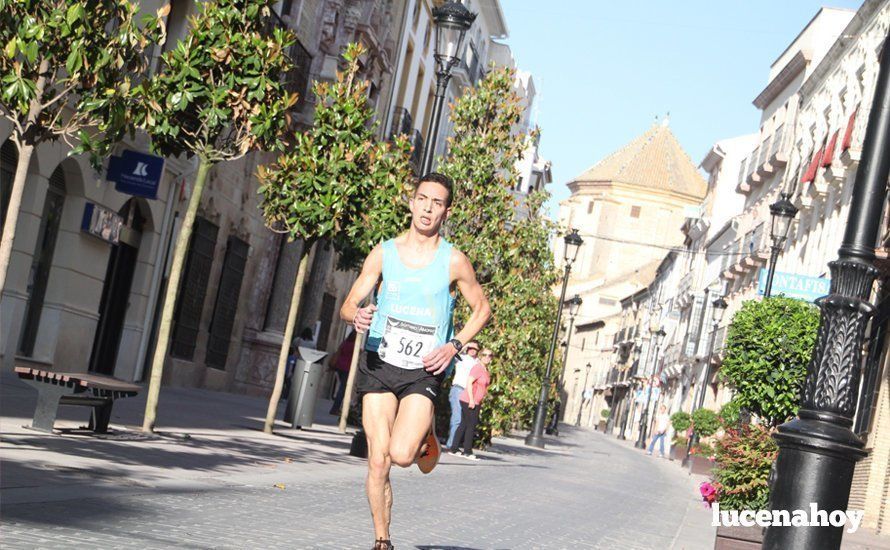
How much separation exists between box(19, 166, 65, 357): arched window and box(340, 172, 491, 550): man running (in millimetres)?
14034

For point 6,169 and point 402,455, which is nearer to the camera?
point 402,455

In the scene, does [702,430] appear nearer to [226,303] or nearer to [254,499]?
[226,303]

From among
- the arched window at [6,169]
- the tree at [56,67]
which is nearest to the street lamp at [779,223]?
the arched window at [6,169]

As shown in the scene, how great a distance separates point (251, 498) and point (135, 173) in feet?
41.6

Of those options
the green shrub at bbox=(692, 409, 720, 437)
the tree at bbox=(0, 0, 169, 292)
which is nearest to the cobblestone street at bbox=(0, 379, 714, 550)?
the tree at bbox=(0, 0, 169, 292)

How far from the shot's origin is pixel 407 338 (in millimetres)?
7613

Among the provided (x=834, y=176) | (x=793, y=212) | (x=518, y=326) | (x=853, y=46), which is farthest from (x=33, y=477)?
(x=853, y=46)

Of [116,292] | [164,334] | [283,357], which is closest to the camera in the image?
[164,334]

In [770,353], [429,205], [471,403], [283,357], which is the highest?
[770,353]

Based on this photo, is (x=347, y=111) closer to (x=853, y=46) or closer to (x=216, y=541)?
(x=216, y=541)

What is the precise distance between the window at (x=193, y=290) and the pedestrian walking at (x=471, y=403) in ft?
21.6

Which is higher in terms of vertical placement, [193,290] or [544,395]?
[193,290]

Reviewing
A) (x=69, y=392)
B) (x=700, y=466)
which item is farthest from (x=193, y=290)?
(x=69, y=392)

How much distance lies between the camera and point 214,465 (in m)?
12.6
